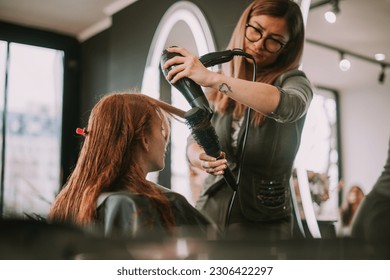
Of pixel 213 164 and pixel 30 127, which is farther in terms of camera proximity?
pixel 30 127

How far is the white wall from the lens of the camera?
1546mm

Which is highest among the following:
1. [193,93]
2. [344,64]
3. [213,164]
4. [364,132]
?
[344,64]

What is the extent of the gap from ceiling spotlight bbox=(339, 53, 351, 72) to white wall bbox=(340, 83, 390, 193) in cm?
8

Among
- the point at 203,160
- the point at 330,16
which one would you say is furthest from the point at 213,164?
the point at 330,16

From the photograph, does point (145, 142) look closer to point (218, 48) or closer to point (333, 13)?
point (218, 48)

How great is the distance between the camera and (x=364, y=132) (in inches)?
61.7

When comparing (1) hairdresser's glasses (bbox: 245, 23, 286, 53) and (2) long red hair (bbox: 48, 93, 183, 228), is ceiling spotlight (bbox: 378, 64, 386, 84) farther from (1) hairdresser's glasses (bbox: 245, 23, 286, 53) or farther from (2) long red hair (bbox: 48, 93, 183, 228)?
(2) long red hair (bbox: 48, 93, 183, 228)

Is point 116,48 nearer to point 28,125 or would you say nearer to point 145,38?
point 145,38

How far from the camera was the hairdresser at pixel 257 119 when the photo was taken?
1.54 meters

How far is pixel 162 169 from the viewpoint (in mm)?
1591

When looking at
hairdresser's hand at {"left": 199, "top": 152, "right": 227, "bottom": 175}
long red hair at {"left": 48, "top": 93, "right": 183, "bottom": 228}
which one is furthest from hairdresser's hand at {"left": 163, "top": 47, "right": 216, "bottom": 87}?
hairdresser's hand at {"left": 199, "top": 152, "right": 227, "bottom": 175}

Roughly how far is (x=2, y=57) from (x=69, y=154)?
40 cm

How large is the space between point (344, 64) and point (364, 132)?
0.23 meters
